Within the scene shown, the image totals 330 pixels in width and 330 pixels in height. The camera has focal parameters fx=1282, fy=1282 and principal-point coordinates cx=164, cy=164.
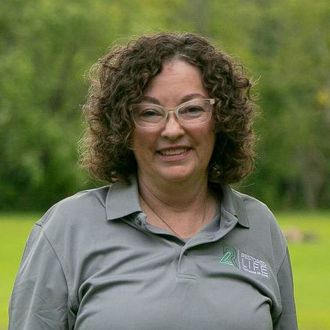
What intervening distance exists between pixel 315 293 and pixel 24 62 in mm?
26001

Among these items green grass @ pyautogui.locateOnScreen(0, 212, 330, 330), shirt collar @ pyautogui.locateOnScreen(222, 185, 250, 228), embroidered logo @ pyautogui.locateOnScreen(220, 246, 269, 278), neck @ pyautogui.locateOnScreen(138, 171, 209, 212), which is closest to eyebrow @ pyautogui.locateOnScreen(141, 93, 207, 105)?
neck @ pyautogui.locateOnScreen(138, 171, 209, 212)

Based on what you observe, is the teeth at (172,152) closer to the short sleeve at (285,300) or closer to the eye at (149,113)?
the eye at (149,113)

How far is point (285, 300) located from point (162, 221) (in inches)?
19.4

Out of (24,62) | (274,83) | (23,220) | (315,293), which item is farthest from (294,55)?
(315,293)

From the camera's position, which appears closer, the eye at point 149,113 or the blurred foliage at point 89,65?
the eye at point 149,113

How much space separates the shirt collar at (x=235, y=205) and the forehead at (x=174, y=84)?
0.36 m

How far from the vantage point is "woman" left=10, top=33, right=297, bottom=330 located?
3.84 meters

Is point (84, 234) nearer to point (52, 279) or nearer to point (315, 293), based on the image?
point (52, 279)

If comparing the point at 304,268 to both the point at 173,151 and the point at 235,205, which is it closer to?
the point at 235,205

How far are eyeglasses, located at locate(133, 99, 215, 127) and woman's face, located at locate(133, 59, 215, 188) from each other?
0.04 ft

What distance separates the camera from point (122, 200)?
4012 mm

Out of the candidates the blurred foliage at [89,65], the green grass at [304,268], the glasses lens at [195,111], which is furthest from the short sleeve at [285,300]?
the blurred foliage at [89,65]

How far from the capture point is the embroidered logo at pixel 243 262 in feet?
13.0

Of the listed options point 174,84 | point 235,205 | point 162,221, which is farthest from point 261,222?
point 174,84
